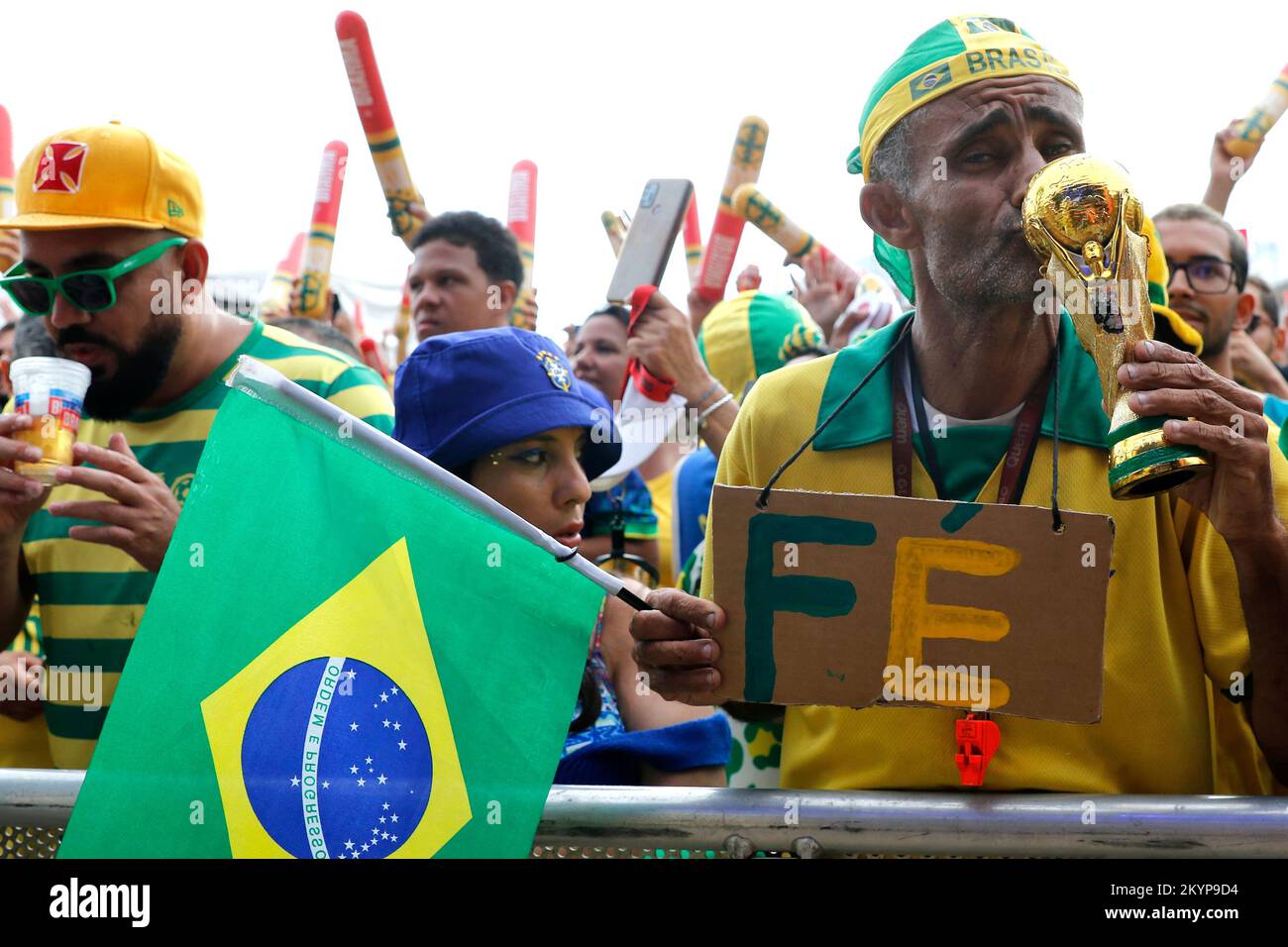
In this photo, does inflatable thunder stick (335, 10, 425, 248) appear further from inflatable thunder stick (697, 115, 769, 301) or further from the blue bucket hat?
the blue bucket hat

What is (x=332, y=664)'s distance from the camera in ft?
6.11

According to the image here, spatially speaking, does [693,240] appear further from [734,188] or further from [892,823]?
[892,823]

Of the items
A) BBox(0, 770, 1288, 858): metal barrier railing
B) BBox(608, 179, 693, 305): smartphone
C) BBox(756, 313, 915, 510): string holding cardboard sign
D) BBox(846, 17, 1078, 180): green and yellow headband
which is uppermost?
BBox(846, 17, 1078, 180): green and yellow headband

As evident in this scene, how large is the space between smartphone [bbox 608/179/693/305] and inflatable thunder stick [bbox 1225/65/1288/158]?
2.63 meters

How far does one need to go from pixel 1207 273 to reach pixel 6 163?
474 centimetres

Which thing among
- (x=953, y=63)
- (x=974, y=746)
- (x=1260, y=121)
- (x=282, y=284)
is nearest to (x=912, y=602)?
(x=974, y=746)

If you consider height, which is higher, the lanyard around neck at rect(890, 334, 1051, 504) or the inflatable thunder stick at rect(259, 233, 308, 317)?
the inflatable thunder stick at rect(259, 233, 308, 317)

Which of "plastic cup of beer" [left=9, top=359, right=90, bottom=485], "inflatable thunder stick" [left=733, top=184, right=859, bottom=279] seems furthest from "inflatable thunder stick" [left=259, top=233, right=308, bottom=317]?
"plastic cup of beer" [left=9, top=359, right=90, bottom=485]

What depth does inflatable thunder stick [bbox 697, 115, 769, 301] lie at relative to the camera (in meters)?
4.95

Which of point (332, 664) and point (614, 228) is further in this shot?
point (614, 228)

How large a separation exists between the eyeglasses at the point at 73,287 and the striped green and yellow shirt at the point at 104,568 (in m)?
0.29

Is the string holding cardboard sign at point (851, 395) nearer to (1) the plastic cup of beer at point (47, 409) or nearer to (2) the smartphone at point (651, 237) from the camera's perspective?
(2) the smartphone at point (651, 237)
